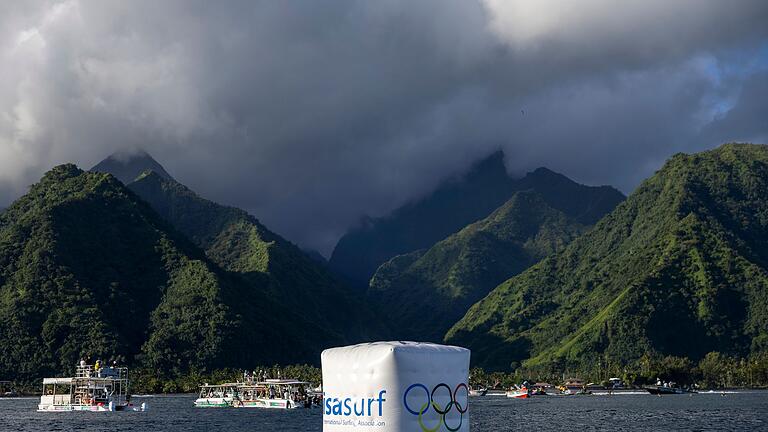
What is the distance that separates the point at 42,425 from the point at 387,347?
163 m

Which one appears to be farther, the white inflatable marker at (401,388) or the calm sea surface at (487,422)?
the calm sea surface at (487,422)

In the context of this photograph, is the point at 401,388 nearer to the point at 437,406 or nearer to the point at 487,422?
the point at 437,406

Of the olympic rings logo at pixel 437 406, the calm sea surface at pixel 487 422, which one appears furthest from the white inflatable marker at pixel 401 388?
the calm sea surface at pixel 487 422

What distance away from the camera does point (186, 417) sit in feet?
639

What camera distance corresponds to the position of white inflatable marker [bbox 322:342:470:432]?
1791 cm

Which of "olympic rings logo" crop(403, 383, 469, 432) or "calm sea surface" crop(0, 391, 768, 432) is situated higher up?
"calm sea surface" crop(0, 391, 768, 432)

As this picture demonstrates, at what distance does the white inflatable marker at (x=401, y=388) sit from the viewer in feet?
58.7

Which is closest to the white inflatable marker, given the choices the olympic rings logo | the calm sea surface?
the olympic rings logo

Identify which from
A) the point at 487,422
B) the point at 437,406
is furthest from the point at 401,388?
the point at 487,422

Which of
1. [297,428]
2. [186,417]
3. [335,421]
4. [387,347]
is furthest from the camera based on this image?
[186,417]

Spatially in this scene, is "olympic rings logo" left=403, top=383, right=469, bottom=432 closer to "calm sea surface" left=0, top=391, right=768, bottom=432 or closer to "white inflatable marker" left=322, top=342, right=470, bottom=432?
"white inflatable marker" left=322, top=342, right=470, bottom=432

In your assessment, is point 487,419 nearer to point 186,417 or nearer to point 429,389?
point 186,417

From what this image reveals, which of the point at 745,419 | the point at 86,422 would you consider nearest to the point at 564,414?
the point at 745,419

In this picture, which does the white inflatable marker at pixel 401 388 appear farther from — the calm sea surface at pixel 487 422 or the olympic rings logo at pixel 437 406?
the calm sea surface at pixel 487 422
